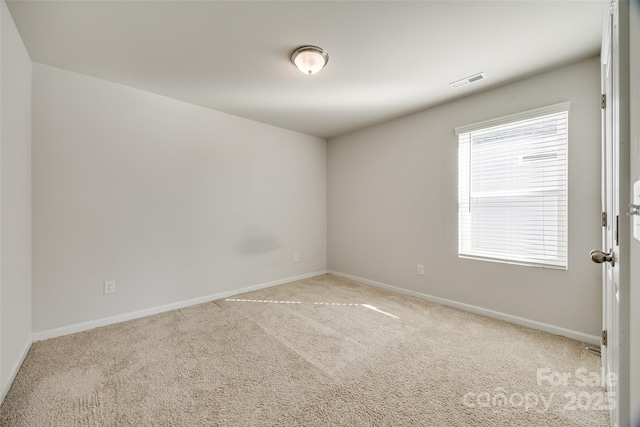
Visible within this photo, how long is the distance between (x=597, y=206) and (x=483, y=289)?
120 cm

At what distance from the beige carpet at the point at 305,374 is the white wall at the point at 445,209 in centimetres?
36

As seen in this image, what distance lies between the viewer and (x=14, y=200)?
1.83 meters

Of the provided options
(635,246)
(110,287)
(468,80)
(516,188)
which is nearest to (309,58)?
(468,80)

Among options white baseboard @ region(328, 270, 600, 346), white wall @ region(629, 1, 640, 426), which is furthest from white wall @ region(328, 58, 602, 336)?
white wall @ region(629, 1, 640, 426)

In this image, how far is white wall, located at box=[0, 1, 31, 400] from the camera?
162 cm

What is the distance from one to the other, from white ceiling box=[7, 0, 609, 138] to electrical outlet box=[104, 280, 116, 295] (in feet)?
6.43

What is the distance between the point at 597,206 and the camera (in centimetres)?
217

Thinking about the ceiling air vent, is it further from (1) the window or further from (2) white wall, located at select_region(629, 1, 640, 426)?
(2) white wall, located at select_region(629, 1, 640, 426)

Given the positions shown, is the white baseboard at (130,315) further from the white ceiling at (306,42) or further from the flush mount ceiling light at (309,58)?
the flush mount ceiling light at (309,58)

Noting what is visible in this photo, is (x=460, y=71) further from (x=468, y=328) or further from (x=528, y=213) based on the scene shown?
(x=468, y=328)

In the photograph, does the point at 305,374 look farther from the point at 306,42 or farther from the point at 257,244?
the point at 306,42

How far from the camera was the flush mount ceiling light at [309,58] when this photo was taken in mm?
2047

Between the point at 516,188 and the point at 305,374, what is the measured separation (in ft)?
8.39

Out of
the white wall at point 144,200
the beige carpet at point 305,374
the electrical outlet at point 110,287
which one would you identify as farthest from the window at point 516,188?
the electrical outlet at point 110,287
